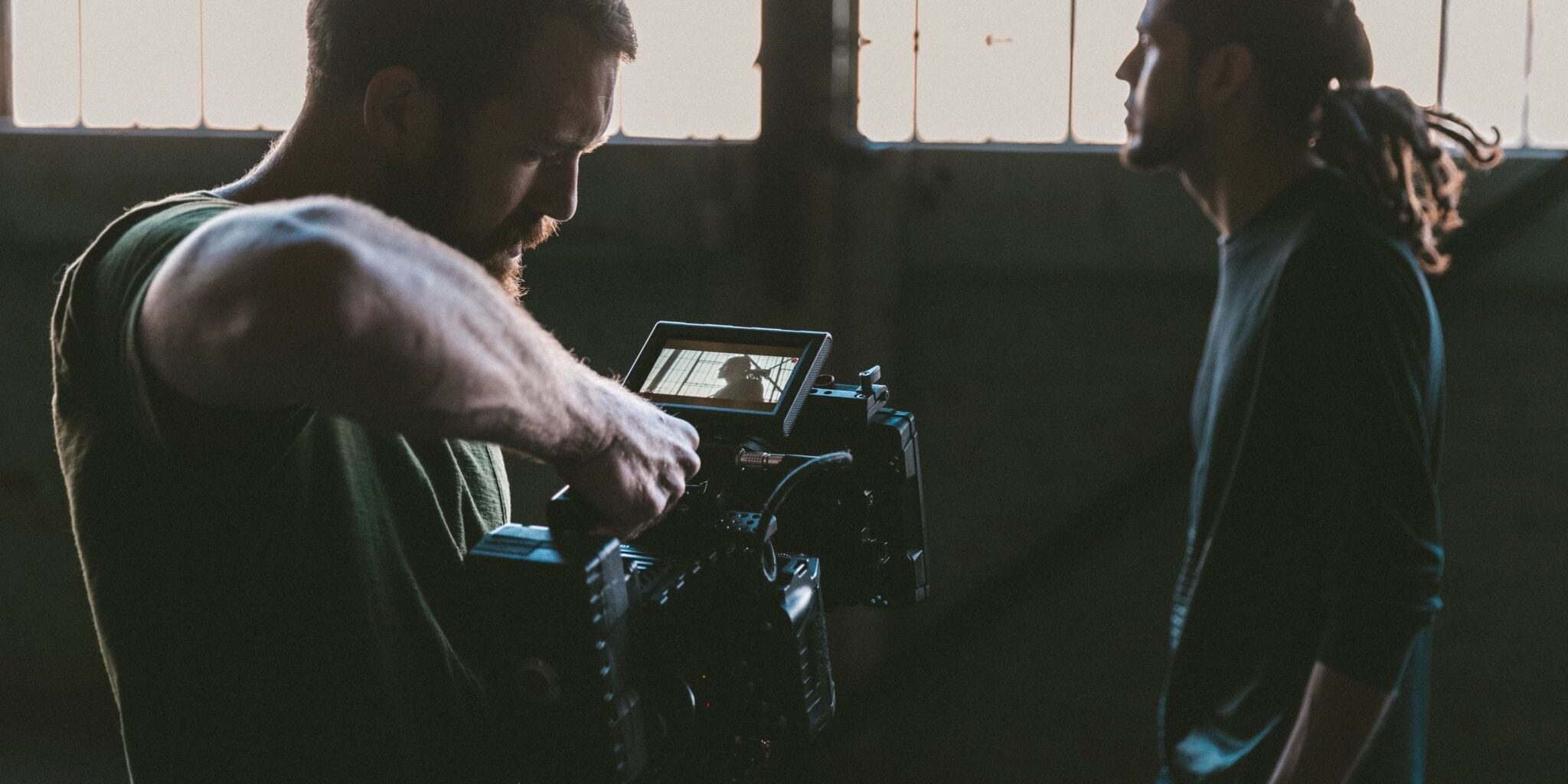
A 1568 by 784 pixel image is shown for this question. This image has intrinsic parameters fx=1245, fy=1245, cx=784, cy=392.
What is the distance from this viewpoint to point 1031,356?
308cm

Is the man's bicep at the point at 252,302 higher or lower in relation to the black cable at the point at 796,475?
higher

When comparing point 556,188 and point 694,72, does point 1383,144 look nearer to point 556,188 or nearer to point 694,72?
point 556,188

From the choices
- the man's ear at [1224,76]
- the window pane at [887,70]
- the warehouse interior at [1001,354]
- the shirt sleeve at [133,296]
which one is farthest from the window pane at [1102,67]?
the shirt sleeve at [133,296]

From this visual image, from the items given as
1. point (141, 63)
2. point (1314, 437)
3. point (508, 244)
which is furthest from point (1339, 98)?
point (141, 63)

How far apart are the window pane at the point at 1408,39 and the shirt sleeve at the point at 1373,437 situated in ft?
6.20

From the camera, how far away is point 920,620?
3.17 m

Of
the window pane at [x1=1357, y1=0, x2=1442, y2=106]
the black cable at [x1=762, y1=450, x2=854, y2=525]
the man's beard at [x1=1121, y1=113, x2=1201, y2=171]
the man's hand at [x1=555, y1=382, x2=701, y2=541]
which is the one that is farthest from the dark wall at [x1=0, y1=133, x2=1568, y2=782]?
the man's hand at [x1=555, y1=382, x2=701, y2=541]

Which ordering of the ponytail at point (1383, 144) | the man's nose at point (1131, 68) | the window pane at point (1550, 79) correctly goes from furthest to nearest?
the window pane at point (1550, 79)
the man's nose at point (1131, 68)
the ponytail at point (1383, 144)

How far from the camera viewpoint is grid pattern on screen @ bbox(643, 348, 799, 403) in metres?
1.19

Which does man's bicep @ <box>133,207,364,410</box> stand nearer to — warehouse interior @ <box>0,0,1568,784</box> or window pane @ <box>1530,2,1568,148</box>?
warehouse interior @ <box>0,0,1568,784</box>

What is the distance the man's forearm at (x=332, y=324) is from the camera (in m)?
0.55

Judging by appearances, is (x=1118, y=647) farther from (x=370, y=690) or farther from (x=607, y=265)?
(x=370, y=690)

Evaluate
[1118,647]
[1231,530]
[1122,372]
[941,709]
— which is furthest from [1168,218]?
[1231,530]

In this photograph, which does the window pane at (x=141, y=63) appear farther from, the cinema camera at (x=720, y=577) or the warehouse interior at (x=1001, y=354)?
the cinema camera at (x=720, y=577)
